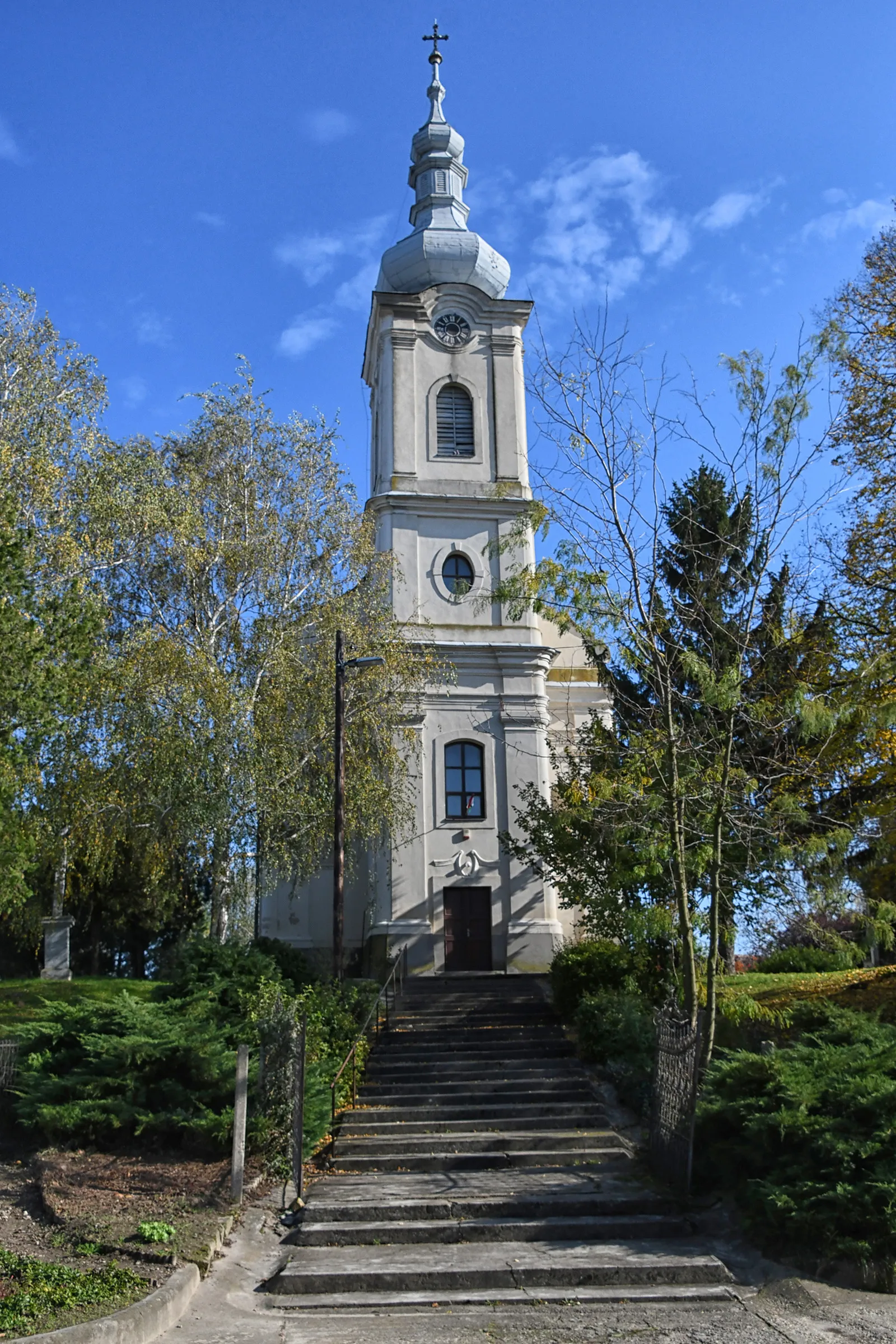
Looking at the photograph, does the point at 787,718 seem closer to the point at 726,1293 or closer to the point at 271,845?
the point at 726,1293

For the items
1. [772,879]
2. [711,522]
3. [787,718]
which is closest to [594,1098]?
[772,879]

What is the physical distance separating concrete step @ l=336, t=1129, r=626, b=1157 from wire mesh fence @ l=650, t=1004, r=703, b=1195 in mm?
1240

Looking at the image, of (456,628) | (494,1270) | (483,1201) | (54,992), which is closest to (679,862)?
(483,1201)

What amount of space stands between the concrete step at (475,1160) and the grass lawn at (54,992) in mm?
5346

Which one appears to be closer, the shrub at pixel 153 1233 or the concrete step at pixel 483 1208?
the shrub at pixel 153 1233

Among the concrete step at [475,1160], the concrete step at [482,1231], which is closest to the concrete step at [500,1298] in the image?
the concrete step at [482,1231]

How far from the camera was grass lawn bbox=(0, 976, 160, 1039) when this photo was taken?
A: 18.6 meters

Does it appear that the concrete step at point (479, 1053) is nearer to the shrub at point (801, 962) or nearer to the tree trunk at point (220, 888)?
the tree trunk at point (220, 888)

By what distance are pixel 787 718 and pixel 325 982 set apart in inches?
411

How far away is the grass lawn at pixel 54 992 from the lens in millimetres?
18562

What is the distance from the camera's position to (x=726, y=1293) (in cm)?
935

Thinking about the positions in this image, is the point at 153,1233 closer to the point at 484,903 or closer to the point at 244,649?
the point at 244,649

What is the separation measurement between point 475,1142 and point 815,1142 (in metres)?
5.18

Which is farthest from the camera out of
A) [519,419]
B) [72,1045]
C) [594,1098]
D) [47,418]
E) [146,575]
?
[519,419]
